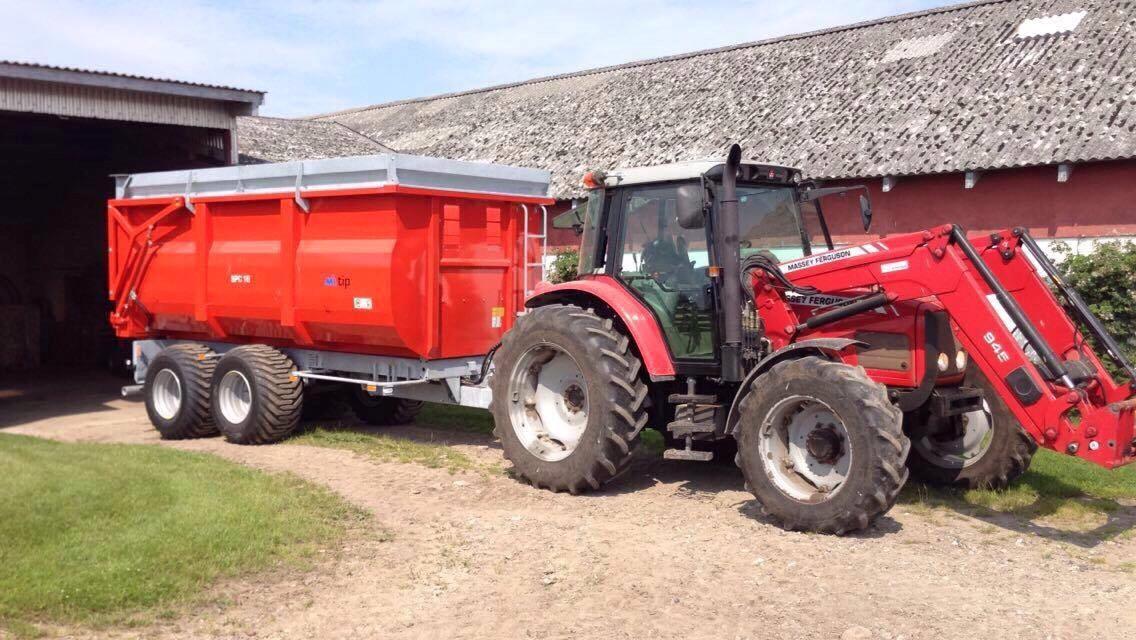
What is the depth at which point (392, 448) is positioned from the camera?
29.4 feet

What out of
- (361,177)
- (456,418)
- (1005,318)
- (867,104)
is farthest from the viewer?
(867,104)

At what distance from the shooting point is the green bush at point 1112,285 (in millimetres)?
11570

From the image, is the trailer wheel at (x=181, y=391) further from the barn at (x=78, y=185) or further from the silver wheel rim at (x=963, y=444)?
the silver wheel rim at (x=963, y=444)

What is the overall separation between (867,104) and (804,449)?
1174 cm

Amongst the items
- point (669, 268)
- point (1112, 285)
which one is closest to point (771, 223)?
point (669, 268)

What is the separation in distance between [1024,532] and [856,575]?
159 cm

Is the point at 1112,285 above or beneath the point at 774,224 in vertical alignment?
beneath

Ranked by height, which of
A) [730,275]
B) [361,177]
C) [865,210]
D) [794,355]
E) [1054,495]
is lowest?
[1054,495]

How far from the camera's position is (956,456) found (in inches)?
281

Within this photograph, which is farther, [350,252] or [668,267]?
[350,252]

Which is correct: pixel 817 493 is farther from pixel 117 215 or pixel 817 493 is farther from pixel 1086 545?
pixel 117 215

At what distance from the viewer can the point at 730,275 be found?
6.45m

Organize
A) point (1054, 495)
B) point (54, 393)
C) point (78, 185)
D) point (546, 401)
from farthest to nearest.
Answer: point (78, 185) < point (54, 393) < point (546, 401) < point (1054, 495)

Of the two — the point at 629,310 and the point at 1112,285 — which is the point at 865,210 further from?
the point at 1112,285
